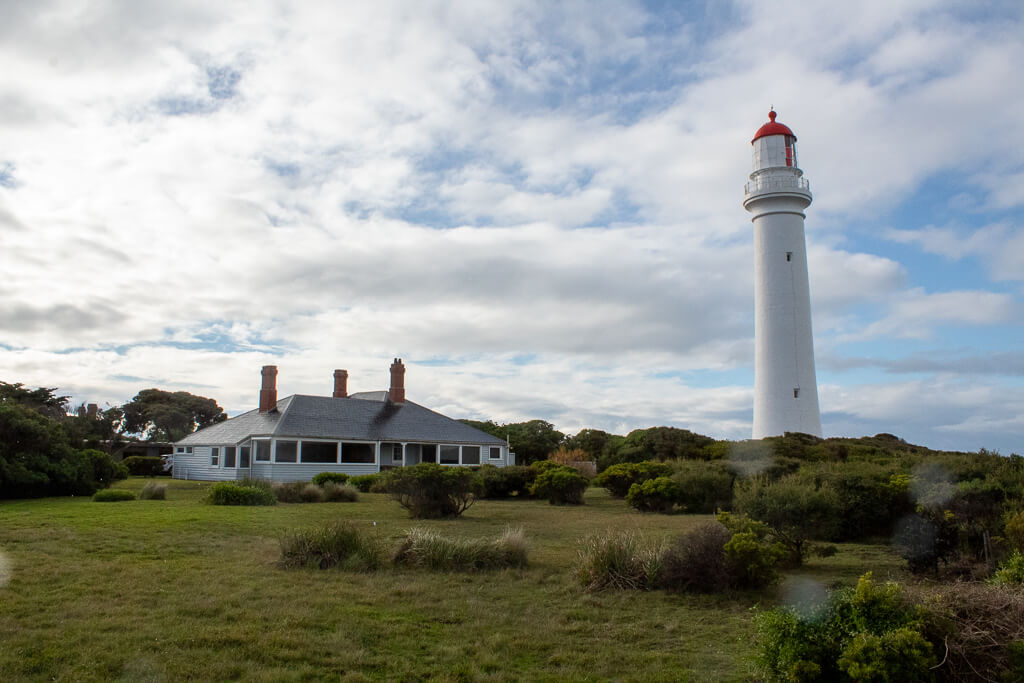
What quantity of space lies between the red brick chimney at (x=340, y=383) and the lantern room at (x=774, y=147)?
21350 mm

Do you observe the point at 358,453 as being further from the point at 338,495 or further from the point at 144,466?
the point at 338,495

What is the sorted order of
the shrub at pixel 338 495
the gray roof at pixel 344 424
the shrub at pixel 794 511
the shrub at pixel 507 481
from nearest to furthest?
1. the shrub at pixel 794 511
2. the shrub at pixel 338 495
3. the shrub at pixel 507 481
4. the gray roof at pixel 344 424

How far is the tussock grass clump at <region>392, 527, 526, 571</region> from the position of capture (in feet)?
30.3

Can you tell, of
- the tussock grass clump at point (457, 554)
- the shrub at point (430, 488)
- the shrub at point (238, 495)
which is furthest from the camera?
the shrub at point (238, 495)

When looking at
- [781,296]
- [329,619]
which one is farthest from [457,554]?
[781,296]

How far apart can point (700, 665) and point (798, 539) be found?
5048 mm

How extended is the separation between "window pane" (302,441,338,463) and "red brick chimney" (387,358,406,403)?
5.06 meters

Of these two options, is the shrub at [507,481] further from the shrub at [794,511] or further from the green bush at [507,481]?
the shrub at [794,511]

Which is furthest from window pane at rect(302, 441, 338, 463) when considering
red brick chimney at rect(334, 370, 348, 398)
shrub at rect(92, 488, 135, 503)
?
shrub at rect(92, 488, 135, 503)

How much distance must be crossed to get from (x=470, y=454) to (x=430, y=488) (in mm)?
20062

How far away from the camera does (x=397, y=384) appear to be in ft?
120

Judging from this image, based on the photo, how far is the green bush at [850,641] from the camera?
452cm

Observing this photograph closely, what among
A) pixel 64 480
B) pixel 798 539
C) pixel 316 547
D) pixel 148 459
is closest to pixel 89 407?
pixel 148 459

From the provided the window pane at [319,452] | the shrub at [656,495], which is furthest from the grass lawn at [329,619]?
the window pane at [319,452]
